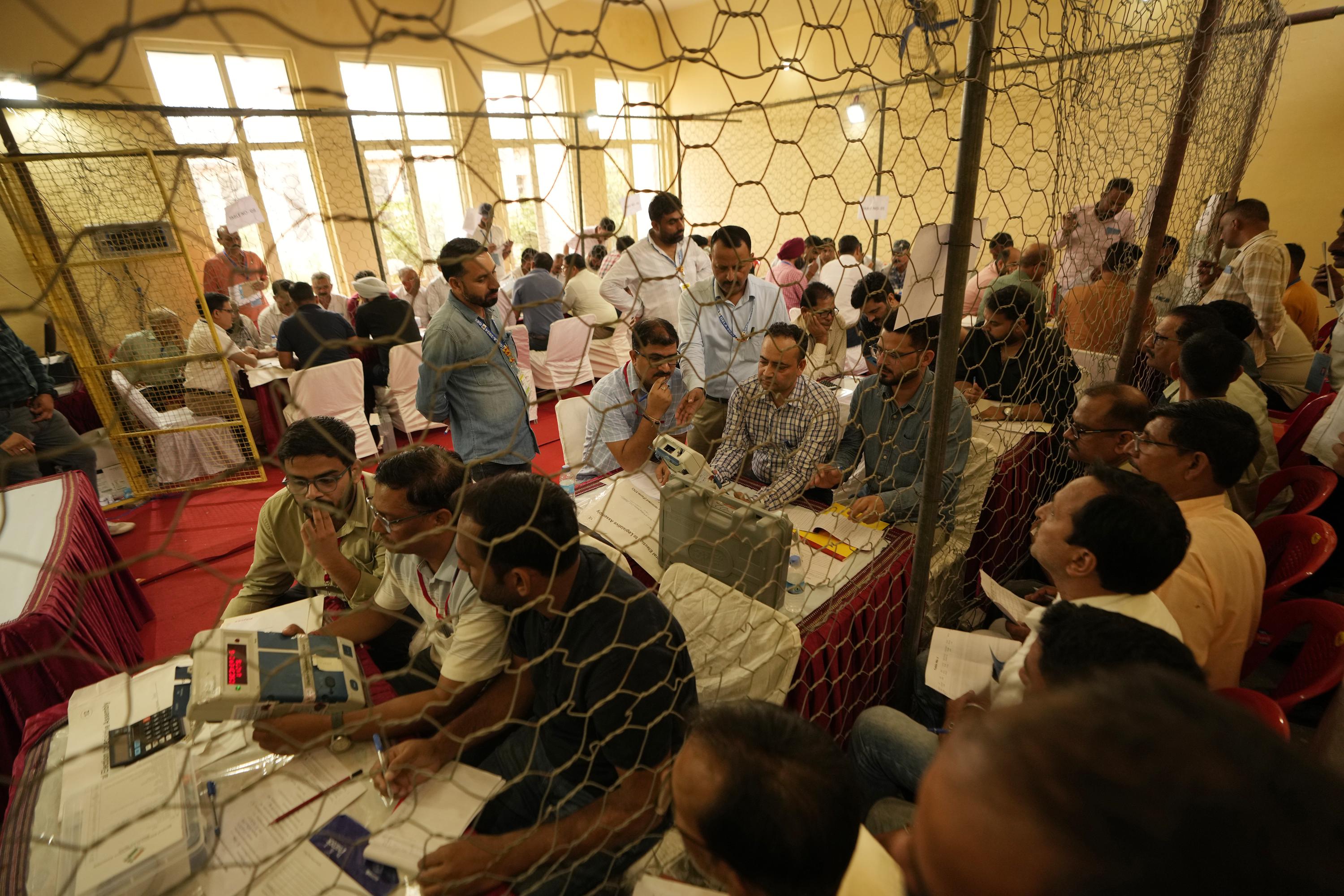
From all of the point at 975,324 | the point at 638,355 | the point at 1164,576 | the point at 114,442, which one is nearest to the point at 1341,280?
the point at 975,324

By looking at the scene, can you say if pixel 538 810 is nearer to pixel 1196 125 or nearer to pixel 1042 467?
pixel 1042 467

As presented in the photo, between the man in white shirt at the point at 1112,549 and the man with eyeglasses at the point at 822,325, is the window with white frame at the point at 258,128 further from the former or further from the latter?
the man in white shirt at the point at 1112,549

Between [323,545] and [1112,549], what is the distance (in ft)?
6.20

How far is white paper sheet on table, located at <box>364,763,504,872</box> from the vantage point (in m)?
1.04

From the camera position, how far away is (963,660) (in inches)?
64.9

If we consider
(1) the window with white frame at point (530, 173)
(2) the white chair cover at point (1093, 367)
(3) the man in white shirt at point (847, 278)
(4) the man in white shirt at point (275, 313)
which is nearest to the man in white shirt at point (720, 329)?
(2) the white chair cover at point (1093, 367)

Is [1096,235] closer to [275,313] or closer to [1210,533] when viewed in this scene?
[1210,533]

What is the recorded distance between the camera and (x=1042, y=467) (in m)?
2.69

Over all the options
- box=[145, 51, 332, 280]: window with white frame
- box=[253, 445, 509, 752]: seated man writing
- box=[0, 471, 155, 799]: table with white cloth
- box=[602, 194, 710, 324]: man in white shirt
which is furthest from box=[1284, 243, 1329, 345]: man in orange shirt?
box=[145, 51, 332, 280]: window with white frame

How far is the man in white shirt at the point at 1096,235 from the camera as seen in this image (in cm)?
322

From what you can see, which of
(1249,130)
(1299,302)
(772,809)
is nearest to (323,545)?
(772,809)

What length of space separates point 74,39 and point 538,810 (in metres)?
1.47

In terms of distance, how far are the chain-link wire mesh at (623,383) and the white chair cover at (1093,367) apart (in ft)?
0.10

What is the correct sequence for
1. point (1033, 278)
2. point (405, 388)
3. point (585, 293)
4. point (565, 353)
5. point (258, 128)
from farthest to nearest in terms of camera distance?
point (258, 128) → point (565, 353) → point (585, 293) → point (1033, 278) → point (405, 388)
